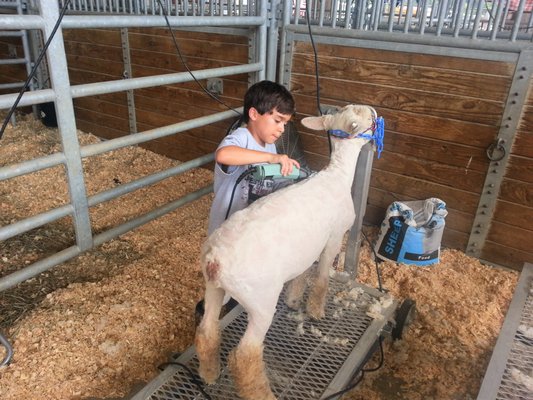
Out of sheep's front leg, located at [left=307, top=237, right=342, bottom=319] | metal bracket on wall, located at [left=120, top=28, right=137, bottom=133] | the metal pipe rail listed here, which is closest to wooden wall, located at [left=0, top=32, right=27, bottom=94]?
metal bracket on wall, located at [left=120, top=28, right=137, bottom=133]

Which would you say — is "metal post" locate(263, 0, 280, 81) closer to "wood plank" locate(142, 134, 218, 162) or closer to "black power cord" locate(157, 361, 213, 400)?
"wood plank" locate(142, 134, 218, 162)

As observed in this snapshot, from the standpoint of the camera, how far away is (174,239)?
3154mm

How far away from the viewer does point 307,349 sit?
6.72 feet

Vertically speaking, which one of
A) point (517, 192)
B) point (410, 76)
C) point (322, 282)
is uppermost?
point (410, 76)

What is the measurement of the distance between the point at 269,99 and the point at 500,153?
1.68 meters

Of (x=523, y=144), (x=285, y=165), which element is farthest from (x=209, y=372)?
(x=523, y=144)

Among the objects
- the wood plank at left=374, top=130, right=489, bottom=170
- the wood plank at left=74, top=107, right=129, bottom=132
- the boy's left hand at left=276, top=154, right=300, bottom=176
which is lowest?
the wood plank at left=74, top=107, right=129, bottom=132

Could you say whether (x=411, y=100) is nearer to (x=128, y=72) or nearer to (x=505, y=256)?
(x=505, y=256)

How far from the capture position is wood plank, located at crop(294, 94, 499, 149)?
9.31 ft

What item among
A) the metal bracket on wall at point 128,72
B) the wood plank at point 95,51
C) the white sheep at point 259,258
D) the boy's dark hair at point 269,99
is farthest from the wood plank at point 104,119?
the white sheep at point 259,258

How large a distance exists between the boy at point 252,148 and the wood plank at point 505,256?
1.82m

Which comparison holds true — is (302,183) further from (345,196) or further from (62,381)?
(62,381)

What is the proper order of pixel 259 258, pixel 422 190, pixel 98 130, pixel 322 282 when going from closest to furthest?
1. pixel 259 258
2. pixel 322 282
3. pixel 422 190
4. pixel 98 130

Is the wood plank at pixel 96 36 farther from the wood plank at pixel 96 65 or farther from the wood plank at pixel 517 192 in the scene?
the wood plank at pixel 517 192
